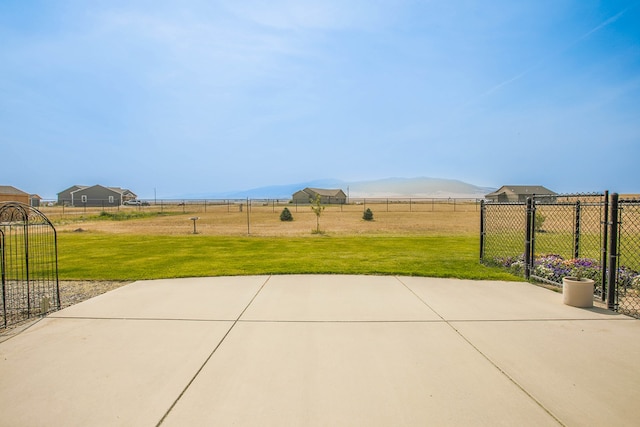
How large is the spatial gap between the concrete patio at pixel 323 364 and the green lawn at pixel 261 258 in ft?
7.96

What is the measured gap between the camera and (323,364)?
3615mm

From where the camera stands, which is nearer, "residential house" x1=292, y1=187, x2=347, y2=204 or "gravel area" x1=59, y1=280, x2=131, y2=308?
"gravel area" x1=59, y1=280, x2=131, y2=308

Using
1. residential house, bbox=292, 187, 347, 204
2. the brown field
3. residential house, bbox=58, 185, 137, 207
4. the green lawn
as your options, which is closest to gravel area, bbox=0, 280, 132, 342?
the green lawn

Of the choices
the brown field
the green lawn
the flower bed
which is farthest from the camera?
the brown field

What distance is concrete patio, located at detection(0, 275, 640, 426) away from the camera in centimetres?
282

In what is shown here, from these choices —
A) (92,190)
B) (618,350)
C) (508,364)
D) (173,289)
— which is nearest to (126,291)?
(173,289)

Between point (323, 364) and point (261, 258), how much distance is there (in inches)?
279

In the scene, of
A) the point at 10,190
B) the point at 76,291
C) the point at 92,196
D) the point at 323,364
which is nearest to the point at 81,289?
the point at 76,291

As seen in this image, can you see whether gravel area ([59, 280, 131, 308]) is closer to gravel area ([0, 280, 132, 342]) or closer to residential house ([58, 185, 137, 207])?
gravel area ([0, 280, 132, 342])

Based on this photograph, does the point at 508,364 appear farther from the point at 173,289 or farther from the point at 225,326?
the point at 173,289

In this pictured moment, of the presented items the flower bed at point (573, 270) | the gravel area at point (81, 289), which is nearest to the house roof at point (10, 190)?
the gravel area at point (81, 289)

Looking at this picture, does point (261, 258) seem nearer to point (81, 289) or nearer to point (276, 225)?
point (81, 289)

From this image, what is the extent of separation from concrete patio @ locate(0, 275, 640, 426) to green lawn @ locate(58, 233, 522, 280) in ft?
7.96

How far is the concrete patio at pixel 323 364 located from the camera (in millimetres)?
2816
